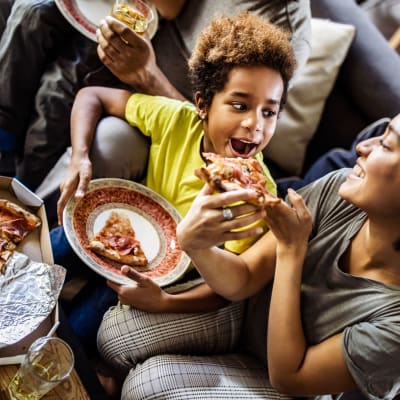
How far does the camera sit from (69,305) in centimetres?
167

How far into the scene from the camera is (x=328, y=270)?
1372 millimetres

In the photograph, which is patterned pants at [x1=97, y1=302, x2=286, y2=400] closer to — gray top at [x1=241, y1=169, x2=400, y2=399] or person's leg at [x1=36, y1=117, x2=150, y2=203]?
gray top at [x1=241, y1=169, x2=400, y2=399]

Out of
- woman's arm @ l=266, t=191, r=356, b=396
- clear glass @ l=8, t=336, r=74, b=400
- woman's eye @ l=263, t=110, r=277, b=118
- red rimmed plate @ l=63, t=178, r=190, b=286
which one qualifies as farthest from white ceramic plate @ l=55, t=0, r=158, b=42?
clear glass @ l=8, t=336, r=74, b=400

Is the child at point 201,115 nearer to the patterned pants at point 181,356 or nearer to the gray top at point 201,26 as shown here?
the patterned pants at point 181,356

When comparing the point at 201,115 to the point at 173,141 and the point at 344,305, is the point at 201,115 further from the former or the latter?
the point at 344,305

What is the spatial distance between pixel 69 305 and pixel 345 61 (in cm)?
157

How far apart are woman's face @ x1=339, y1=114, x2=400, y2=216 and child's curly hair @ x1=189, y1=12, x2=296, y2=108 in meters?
0.41

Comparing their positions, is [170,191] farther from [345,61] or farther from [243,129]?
[345,61]

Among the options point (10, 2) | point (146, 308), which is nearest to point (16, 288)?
point (146, 308)

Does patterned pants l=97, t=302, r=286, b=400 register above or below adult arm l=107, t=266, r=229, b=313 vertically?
below

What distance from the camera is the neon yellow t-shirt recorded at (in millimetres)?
1610

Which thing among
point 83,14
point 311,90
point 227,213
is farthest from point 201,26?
point 227,213

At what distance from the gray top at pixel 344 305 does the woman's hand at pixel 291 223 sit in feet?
0.47

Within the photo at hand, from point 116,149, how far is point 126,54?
1.00 feet
